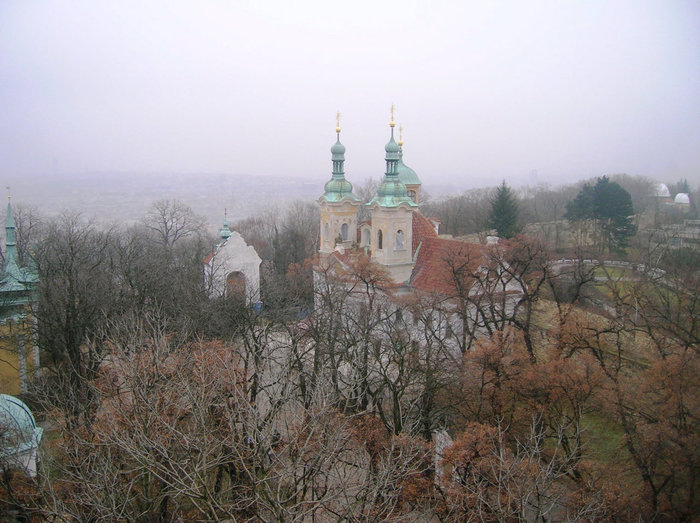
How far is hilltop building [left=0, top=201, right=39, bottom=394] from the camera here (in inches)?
774

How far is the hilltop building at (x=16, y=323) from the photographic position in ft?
64.5

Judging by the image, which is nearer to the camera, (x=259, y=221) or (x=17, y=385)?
(x=17, y=385)

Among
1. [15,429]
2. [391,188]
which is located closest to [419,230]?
[391,188]

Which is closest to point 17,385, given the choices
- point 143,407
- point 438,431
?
point 143,407

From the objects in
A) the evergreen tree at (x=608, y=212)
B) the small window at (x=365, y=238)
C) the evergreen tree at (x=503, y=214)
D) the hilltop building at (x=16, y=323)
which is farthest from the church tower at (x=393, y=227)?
the evergreen tree at (x=608, y=212)

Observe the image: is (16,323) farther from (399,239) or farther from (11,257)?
(399,239)

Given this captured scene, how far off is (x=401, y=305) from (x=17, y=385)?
1365 cm

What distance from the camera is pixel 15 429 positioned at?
1195cm

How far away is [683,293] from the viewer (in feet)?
69.8

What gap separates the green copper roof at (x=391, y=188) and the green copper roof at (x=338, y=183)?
2.71 metres

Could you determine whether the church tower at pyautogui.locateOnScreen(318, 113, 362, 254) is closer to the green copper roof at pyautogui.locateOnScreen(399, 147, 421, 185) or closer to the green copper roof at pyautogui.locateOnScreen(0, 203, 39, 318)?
the green copper roof at pyautogui.locateOnScreen(399, 147, 421, 185)

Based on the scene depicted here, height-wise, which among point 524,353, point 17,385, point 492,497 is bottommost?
point 17,385

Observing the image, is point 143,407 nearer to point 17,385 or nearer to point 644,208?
point 17,385

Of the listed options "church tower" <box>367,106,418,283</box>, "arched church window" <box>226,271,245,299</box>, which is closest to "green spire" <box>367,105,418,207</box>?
"church tower" <box>367,106,418,283</box>
